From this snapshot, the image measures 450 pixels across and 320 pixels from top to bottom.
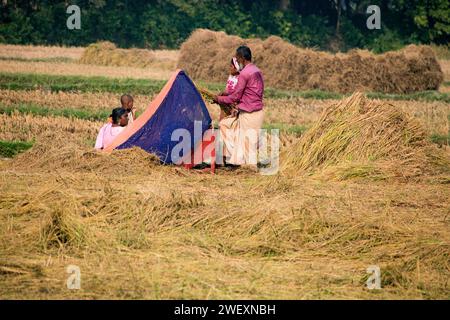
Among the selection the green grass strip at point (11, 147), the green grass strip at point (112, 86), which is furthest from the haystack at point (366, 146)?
the green grass strip at point (112, 86)

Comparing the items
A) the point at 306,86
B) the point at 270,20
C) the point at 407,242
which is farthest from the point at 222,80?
the point at 270,20

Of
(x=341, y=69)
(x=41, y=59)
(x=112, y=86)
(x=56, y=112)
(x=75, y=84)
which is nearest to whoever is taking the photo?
(x=56, y=112)

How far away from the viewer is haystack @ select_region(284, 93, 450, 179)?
10.2 m

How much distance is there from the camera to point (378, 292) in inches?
253

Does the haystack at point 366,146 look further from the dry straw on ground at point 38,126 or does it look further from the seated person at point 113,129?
the dry straw on ground at point 38,126

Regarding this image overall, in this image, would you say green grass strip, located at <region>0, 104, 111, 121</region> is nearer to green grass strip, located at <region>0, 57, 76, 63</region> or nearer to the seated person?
the seated person

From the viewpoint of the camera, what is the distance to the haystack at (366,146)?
1019cm

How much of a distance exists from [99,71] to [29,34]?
15573 mm

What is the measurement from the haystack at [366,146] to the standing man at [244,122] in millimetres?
501

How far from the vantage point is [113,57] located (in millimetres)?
29391

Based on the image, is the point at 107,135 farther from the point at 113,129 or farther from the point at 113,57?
the point at 113,57

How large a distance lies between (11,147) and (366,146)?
186 inches

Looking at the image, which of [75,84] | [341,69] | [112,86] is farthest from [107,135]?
[341,69]

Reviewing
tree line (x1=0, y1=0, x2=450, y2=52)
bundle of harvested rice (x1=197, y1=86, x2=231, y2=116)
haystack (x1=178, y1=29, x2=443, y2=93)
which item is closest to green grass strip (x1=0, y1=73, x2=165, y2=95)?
haystack (x1=178, y1=29, x2=443, y2=93)
